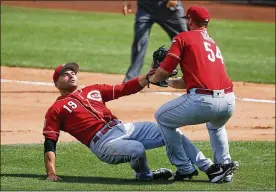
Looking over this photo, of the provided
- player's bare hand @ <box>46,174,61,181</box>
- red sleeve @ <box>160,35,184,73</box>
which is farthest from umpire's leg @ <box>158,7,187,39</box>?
player's bare hand @ <box>46,174,61,181</box>

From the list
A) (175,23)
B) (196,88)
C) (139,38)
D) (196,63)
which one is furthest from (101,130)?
(175,23)

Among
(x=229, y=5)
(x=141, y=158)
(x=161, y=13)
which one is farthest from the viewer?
(x=229, y=5)

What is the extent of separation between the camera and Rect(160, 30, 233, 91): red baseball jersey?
Answer: 26.3ft

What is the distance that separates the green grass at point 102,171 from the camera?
8.04m

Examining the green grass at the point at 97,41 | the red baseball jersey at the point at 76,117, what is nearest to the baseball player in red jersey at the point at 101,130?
the red baseball jersey at the point at 76,117

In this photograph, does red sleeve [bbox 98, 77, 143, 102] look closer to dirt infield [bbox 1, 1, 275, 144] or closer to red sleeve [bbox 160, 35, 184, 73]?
red sleeve [bbox 160, 35, 184, 73]

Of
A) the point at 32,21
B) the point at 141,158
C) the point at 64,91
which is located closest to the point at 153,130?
the point at 141,158

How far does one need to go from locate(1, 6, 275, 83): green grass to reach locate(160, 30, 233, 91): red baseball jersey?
748cm

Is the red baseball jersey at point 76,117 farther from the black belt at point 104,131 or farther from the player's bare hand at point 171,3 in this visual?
the player's bare hand at point 171,3

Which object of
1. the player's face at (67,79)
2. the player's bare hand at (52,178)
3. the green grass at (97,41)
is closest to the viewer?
the player's bare hand at (52,178)

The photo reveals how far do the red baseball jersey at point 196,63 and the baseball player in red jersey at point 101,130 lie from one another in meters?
0.44

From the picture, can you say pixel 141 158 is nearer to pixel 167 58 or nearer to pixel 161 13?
pixel 167 58

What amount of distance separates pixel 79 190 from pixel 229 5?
64.3ft

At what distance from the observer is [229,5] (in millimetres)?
26797
